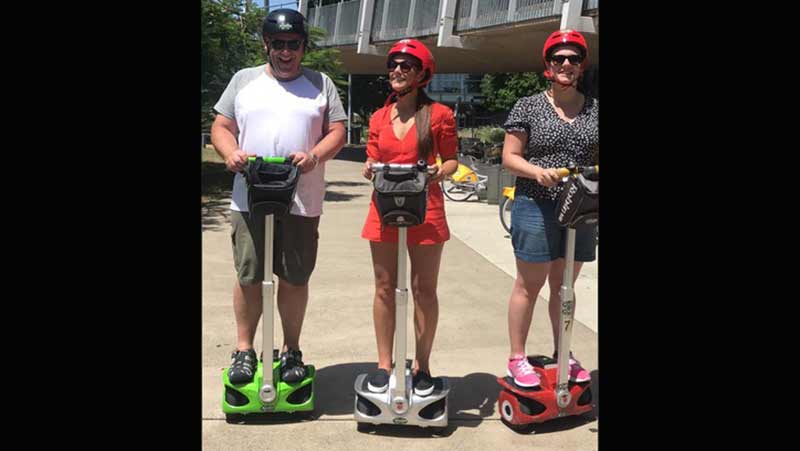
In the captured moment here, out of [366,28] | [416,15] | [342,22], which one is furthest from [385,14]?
[342,22]

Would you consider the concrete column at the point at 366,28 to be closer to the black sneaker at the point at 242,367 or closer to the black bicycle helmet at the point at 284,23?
the black bicycle helmet at the point at 284,23

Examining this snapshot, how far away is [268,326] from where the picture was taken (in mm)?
3527

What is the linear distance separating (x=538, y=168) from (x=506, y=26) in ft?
37.9

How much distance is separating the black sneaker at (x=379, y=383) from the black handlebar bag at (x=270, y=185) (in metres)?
0.94

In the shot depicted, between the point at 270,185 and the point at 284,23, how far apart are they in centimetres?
76

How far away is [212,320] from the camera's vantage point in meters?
5.39

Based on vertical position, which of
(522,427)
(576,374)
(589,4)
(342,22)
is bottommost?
(522,427)

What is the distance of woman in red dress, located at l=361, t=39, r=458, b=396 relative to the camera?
346 centimetres

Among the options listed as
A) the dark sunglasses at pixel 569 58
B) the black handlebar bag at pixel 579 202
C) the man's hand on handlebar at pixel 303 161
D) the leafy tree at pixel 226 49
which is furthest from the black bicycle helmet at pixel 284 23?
the leafy tree at pixel 226 49

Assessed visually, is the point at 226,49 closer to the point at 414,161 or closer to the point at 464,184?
the point at 464,184

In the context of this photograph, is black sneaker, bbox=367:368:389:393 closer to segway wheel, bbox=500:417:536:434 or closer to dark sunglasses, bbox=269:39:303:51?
segway wheel, bbox=500:417:536:434

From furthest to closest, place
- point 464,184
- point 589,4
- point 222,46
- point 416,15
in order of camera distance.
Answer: point 416,15 < point 464,184 < point 222,46 < point 589,4

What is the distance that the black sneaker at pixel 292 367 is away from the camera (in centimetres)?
368
